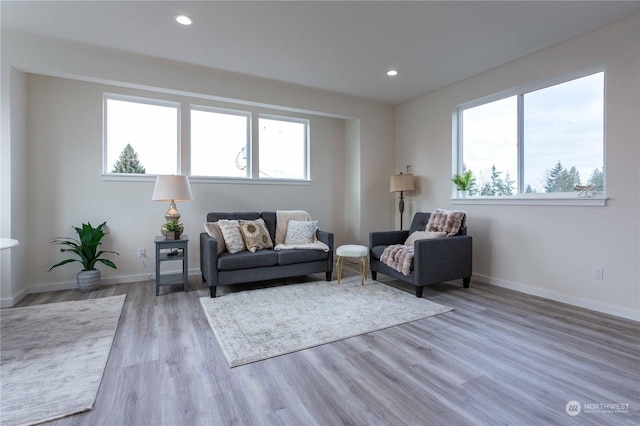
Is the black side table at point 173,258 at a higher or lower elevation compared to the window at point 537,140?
lower

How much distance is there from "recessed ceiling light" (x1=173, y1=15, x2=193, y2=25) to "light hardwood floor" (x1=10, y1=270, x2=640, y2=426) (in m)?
2.66

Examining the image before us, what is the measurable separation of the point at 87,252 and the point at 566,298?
205 inches

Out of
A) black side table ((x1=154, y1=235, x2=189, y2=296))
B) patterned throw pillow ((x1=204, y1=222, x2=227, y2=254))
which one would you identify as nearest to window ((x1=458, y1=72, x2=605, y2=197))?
patterned throw pillow ((x1=204, y1=222, x2=227, y2=254))

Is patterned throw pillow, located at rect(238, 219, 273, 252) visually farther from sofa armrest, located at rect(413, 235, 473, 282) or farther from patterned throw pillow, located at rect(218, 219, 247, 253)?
sofa armrest, located at rect(413, 235, 473, 282)

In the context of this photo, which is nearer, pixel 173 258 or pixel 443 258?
pixel 443 258

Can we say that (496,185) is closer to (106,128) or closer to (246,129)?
(246,129)

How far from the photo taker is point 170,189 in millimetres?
3428

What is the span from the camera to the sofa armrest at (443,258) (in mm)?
3189

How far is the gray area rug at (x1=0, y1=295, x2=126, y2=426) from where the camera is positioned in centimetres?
152

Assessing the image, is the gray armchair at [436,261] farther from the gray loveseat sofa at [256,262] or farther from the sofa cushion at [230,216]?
the sofa cushion at [230,216]

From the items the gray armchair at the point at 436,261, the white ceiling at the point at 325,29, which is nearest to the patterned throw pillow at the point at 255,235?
the gray armchair at the point at 436,261

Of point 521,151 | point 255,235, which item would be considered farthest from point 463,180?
point 255,235

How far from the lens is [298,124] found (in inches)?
200

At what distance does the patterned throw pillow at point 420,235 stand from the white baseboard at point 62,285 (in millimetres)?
2925
